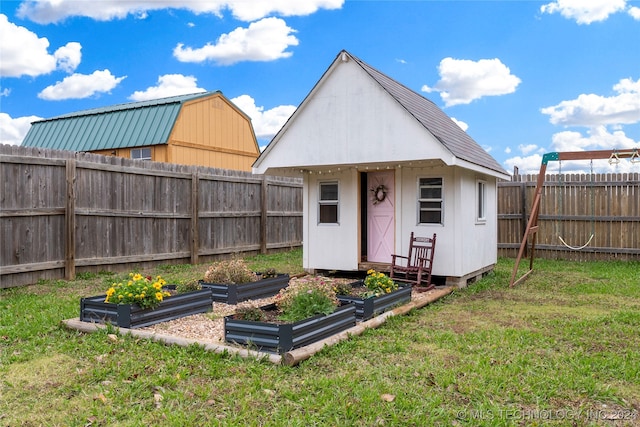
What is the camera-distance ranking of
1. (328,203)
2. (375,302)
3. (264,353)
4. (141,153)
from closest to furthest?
(264,353) < (375,302) < (328,203) < (141,153)

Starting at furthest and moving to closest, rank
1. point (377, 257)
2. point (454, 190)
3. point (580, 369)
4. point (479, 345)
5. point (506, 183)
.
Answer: point (506, 183), point (377, 257), point (454, 190), point (479, 345), point (580, 369)

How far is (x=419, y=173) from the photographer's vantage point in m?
10.1

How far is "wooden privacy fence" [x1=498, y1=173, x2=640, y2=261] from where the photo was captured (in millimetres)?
14203

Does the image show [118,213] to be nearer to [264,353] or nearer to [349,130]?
[349,130]

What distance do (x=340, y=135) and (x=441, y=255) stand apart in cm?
300

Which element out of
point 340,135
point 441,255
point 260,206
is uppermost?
point 340,135

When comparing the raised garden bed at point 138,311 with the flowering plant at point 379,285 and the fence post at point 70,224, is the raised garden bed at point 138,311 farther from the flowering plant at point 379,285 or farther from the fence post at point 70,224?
the fence post at point 70,224

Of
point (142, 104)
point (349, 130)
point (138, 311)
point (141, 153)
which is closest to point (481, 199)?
point (349, 130)

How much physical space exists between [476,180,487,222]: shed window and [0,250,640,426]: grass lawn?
4.13 m

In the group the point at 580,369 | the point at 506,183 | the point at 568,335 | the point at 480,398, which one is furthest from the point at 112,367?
the point at 506,183

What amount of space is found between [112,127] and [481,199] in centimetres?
1712

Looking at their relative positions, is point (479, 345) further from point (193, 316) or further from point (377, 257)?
point (377, 257)

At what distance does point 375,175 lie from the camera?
Answer: 427 inches

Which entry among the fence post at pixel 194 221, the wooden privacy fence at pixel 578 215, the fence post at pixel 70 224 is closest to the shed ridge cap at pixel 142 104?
the fence post at pixel 194 221
